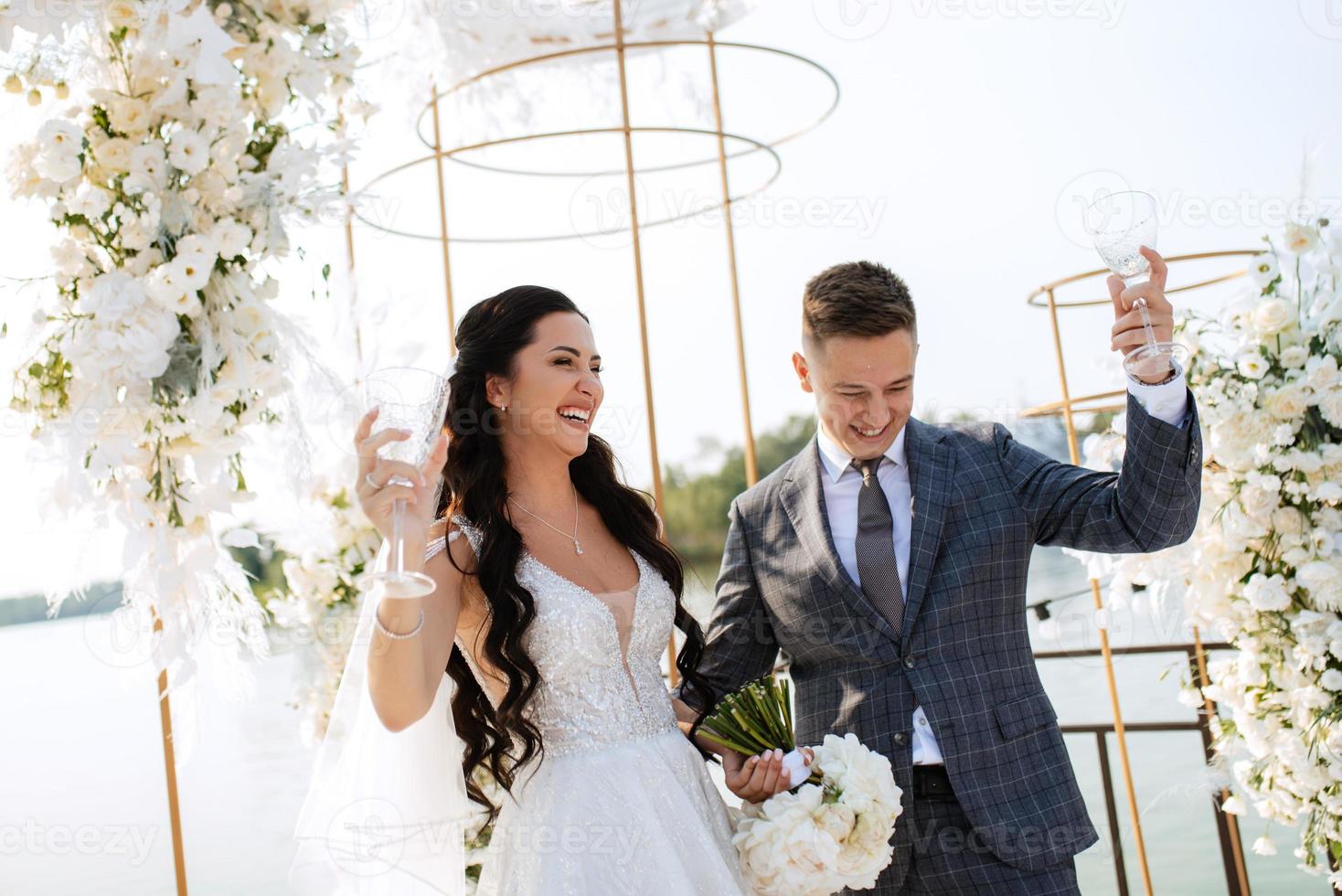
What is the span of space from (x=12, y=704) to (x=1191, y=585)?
61.5 feet

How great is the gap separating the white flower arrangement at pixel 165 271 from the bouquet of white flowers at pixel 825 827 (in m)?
1.17

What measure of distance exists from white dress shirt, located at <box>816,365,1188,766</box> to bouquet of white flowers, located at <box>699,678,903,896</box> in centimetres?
29

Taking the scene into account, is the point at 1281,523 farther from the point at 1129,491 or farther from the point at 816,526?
the point at 816,526

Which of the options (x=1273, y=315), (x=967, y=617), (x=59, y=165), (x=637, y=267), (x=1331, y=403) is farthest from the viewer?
(x=637, y=267)

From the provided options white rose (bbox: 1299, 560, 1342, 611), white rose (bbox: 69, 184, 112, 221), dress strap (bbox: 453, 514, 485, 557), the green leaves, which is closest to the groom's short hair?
the green leaves

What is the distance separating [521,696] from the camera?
2.41 meters

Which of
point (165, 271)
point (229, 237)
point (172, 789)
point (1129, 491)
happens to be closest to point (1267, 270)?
point (1129, 491)

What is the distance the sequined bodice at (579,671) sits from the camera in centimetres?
245

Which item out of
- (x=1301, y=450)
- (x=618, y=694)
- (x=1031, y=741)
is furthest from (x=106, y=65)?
(x=1301, y=450)

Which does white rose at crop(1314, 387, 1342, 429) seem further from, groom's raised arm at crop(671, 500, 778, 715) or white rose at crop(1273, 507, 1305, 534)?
groom's raised arm at crop(671, 500, 778, 715)

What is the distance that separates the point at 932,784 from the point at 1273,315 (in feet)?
5.93

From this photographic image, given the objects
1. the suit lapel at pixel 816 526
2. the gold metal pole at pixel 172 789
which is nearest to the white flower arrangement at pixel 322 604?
the gold metal pole at pixel 172 789

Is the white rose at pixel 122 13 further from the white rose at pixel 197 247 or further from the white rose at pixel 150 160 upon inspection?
the white rose at pixel 197 247

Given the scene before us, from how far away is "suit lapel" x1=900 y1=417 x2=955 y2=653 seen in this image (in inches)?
104
